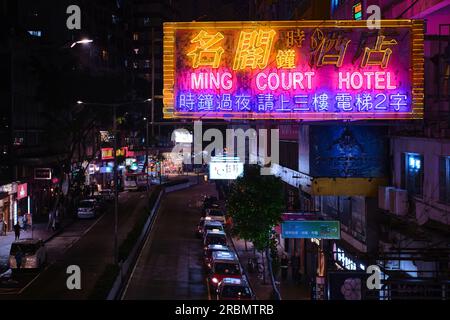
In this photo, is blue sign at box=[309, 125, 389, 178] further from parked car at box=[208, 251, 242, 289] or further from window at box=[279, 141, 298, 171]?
window at box=[279, 141, 298, 171]

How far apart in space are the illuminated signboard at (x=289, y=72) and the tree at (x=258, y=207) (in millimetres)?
9975

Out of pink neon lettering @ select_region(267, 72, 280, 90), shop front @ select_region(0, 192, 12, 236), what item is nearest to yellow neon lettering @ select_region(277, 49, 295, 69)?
pink neon lettering @ select_region(267, 72, 280, 90)

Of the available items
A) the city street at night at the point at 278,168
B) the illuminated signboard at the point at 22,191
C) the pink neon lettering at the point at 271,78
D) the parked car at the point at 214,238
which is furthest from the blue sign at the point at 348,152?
the illuminated signboard at the point at 22,191

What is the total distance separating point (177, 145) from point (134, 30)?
36.0 m

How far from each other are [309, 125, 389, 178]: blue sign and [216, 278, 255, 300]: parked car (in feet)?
18.5

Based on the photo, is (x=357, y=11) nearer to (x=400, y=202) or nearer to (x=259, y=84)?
(x=259, y=84)

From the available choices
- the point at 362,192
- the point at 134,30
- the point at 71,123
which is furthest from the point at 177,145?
the point at 362,192

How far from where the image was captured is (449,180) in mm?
18344

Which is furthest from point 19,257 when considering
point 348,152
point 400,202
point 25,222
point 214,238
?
point 400,202

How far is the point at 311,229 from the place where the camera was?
19.5 metres

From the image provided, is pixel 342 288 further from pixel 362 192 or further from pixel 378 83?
pixel 362 192

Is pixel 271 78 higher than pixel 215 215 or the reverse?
higher

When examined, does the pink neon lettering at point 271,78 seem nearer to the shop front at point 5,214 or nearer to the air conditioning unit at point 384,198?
the air conditioning unit at point 384,198

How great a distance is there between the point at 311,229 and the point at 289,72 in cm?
533
